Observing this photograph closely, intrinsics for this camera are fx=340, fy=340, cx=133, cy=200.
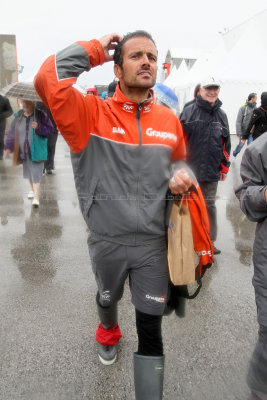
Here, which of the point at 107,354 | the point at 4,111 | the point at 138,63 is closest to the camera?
the point at 138,63

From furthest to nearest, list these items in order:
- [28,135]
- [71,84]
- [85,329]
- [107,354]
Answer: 1. [28,135]
2. [85,329]
3. [107,354]
4. [71,84]

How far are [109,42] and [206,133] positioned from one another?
2224 mm

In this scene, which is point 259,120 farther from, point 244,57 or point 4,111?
point 4,111

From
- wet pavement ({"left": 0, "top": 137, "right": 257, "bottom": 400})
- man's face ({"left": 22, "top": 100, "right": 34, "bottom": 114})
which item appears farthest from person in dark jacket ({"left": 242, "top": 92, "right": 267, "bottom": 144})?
man's face ({"left": 22, "top": 100, "right": 34, "bottom": 114})

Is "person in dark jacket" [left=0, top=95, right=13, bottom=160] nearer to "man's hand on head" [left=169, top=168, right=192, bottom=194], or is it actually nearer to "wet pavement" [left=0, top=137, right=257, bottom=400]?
"wet pavement" [left=0, top=137, right=257, bottom=400]

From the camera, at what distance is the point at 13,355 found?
2.43m

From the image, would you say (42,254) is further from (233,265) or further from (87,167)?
(87,167)

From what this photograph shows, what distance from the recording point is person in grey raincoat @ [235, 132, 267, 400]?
6.04 feet

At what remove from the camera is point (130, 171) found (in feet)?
5.96

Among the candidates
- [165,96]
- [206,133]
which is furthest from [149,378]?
[165,96]

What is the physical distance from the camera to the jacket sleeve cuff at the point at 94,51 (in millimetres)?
1724

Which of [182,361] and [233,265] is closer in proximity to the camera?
[182,361]

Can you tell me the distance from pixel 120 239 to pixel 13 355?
4.27 feet

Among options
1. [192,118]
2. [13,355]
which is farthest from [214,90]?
[13,355]
